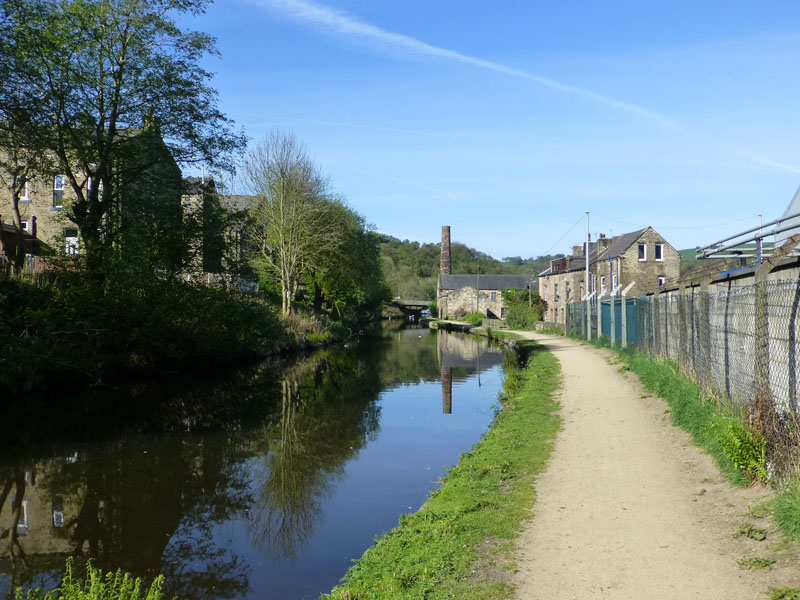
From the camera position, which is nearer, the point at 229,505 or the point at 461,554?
the point at 461,554

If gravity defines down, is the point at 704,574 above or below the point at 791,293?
below

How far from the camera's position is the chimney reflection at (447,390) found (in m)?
16.3

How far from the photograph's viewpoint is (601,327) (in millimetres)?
28656

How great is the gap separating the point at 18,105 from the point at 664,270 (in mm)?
36783

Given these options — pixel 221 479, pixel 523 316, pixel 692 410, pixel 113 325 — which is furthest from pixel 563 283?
pixel 221 479

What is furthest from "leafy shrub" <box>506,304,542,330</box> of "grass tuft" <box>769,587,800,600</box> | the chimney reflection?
"grass tuft" <box>769,587,800,600</box>

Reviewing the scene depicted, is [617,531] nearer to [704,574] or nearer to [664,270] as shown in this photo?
[704,574]

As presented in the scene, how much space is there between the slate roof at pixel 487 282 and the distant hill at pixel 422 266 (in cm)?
790

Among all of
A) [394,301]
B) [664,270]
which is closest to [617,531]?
[664,270]

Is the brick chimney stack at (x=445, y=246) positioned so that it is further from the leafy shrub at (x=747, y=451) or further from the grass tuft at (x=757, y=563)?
the grass tuft at (x=757, y=563)

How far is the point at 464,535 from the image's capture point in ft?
18.8

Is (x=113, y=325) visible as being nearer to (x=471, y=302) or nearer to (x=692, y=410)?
(x=692, y=410)

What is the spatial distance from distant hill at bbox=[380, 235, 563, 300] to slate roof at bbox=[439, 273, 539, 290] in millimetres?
7900

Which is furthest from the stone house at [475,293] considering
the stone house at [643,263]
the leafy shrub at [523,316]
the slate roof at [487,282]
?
the stone house at [643,263]
